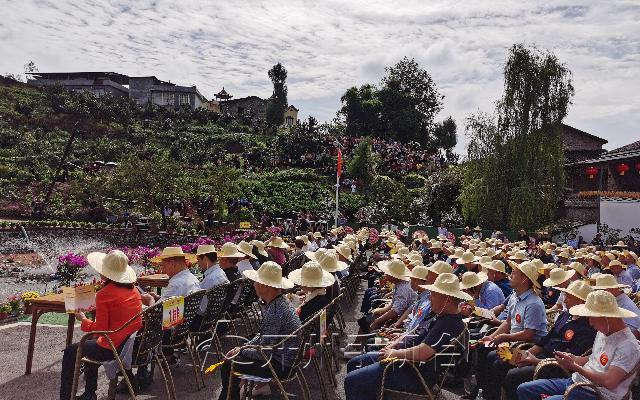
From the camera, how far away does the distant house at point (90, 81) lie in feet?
231

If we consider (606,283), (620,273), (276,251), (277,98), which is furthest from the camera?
(277,98)

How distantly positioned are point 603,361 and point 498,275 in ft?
10.6

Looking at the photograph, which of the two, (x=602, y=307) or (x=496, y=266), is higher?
(x=602, y=307)

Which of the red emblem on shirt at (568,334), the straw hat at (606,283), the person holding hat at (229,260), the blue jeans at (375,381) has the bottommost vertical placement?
the blue jeans at (375,381)

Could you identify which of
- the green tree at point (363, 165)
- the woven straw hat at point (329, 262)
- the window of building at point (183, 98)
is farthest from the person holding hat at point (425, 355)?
the window of building at point (183, 98)

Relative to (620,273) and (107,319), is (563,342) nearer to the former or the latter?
(107,319)

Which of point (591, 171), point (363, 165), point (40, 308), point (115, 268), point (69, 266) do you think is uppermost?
point (363, 165)

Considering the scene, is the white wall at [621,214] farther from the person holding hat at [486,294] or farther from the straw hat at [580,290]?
the straw hat at [580,290]

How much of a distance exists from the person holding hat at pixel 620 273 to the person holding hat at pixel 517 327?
4442 millimetres

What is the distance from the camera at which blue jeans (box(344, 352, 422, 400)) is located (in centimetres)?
411

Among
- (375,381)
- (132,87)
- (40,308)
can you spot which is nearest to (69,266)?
(40,308)

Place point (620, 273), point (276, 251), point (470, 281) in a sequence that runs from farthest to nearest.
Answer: point (276, 251) < point (620, 273) < point (470, 281)

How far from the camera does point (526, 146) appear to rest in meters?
24.1

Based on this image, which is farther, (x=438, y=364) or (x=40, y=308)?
(x=40, y=308)
